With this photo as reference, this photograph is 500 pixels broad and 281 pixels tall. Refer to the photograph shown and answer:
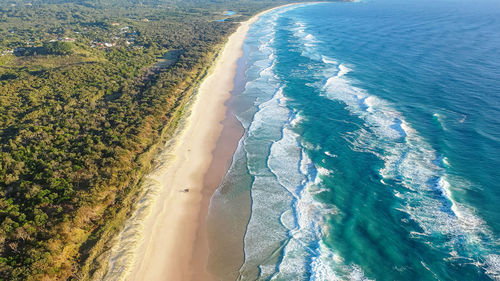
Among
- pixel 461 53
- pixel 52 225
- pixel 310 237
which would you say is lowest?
pixel 310 237

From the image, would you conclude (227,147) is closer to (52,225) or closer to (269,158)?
(269,158)

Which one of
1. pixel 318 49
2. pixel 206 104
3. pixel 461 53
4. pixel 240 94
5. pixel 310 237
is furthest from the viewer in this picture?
pixel 318 49

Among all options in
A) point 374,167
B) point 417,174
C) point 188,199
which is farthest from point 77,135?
point 417,174

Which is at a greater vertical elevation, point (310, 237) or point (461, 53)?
point (461, 53)

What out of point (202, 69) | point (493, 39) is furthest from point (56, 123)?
point (493, 39)

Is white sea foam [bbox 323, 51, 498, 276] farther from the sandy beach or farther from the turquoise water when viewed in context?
the sandy beach

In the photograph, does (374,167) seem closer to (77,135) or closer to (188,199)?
(188,199)

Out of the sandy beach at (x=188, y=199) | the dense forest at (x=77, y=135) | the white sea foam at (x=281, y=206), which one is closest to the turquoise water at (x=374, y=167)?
the white sea foam at (x=281, y=206)
